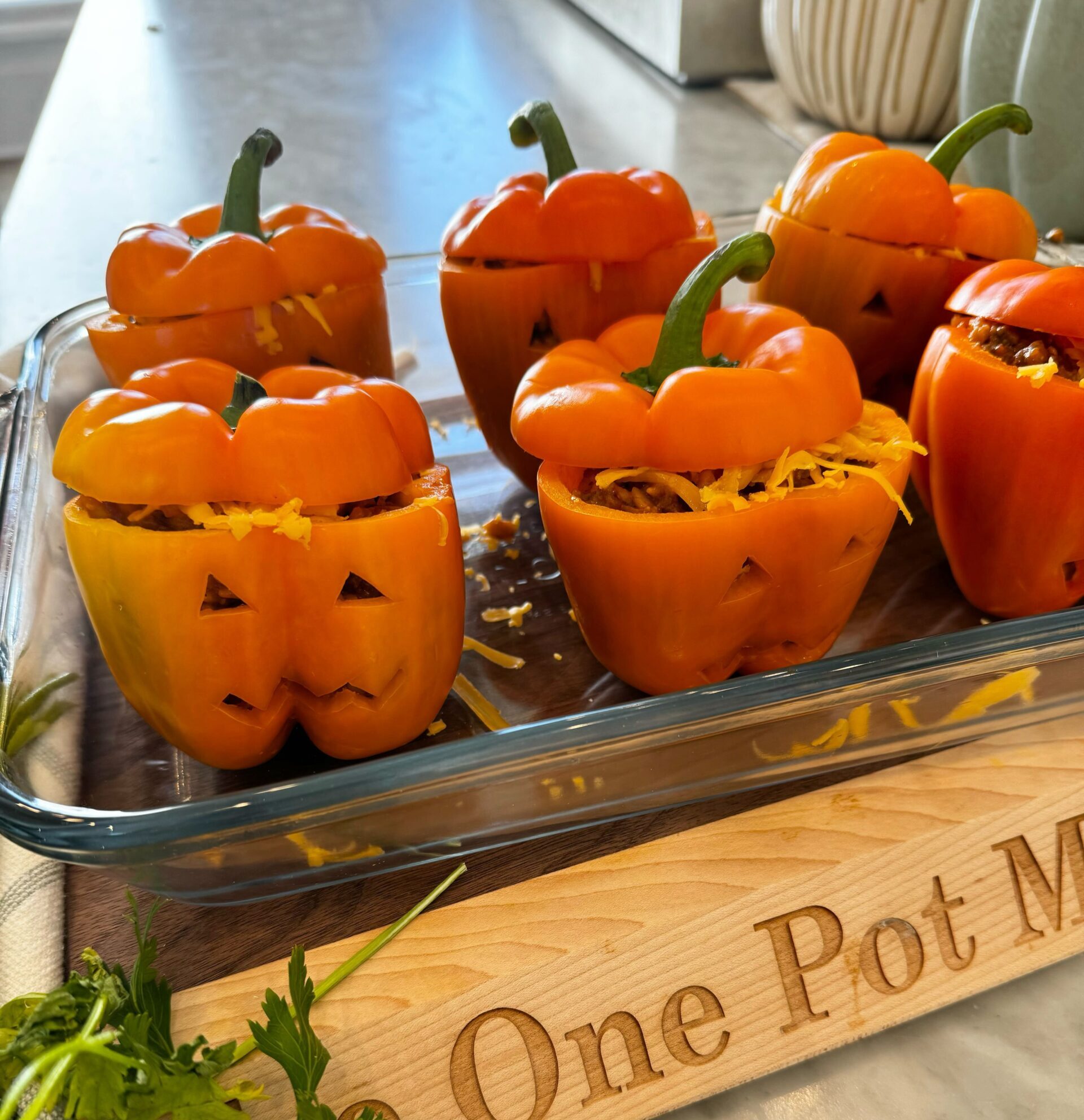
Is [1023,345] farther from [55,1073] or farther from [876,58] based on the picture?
[876,58]

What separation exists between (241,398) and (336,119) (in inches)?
74.9

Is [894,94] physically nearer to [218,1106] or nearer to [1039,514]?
[1039,514]

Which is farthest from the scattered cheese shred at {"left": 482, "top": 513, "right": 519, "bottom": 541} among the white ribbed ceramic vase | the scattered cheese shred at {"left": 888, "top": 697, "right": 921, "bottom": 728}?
the white ribbed ceramic vase

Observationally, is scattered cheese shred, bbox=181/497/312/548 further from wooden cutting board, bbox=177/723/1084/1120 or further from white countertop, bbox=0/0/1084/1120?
white countertop, bbox=0/0/1084/1120

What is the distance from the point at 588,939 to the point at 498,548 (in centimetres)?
45

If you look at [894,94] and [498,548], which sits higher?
[894,94]

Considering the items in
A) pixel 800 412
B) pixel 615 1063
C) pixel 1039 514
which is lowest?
pixel 615 1063

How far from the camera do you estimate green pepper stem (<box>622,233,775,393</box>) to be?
→ 2.81 feet

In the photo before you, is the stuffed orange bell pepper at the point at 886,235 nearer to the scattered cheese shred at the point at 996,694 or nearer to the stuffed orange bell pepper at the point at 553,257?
the stuffed orange bell pepper at the point at 553,257

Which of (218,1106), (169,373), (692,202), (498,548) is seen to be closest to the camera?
(218,1106)

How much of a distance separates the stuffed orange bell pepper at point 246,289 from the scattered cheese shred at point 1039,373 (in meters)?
0.59

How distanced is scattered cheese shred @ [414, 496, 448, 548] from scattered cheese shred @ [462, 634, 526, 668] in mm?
169

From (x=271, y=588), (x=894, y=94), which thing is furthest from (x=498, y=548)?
(x=894, y=94)

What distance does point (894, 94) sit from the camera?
193 cm
